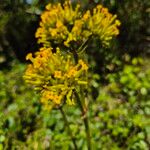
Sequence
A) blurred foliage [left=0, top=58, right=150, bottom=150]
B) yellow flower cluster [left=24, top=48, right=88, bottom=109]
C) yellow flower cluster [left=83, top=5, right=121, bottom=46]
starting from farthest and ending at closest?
blurred foliage [left=0, top=58, right=150, bottom=150]
yellow flower cluster [left=83, top=5, right=121, bottom=46]
yellow flower cluster [left=24, top=48, right=88, bottom=109]

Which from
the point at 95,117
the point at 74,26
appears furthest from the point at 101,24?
the point at 95,117

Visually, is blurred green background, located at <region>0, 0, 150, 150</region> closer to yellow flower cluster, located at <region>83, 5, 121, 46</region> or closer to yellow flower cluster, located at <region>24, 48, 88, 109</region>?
yellow flower cluster, located at <region>24, 48, 88, 109</region>

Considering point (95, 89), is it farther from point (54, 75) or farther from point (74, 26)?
point (54, 75)

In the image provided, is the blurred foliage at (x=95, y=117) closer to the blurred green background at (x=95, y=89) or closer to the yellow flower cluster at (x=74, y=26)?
the blurred green background at (x=95, y=89)

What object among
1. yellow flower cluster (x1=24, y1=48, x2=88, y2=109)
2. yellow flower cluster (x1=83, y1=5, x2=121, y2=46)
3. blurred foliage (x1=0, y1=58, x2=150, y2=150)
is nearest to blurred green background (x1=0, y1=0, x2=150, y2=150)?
blurred foliage (x1=0, y1=58, x2=150, y2=150)

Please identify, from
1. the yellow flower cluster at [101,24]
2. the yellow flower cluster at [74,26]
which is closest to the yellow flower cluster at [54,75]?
the yellow flower cluster at [74,26]

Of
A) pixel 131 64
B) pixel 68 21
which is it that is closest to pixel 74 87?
pixel 68 21

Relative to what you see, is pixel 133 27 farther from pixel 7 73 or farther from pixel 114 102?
pixel 7 73
